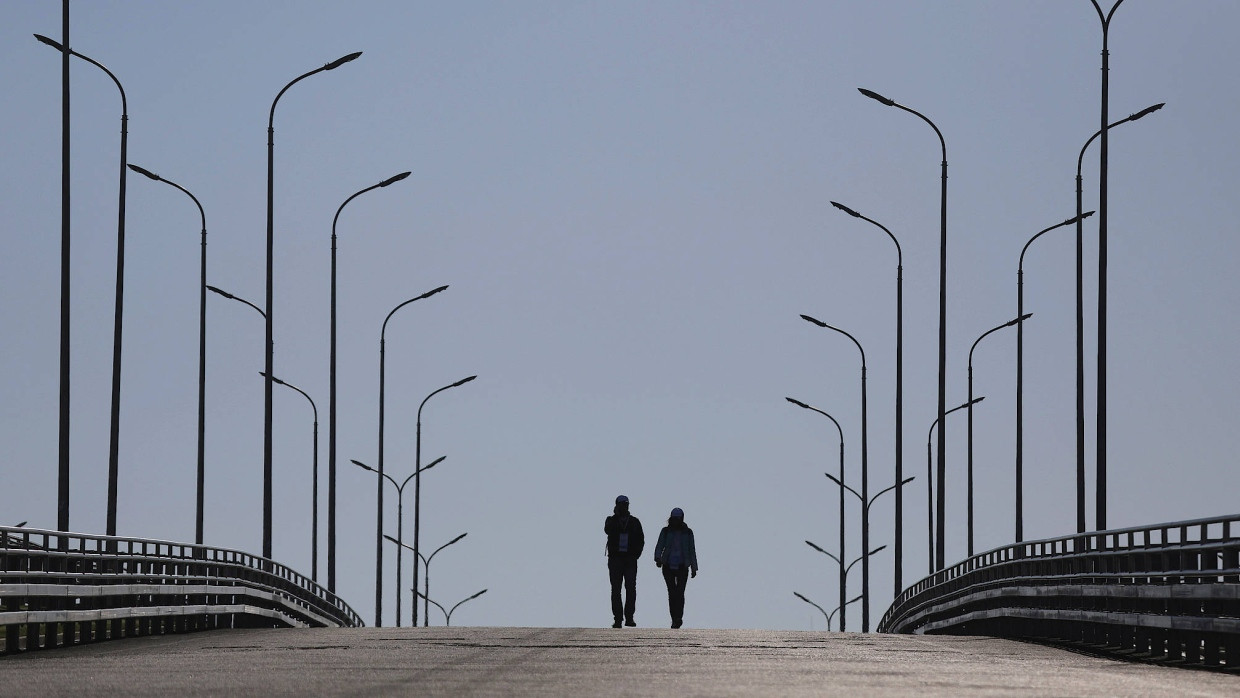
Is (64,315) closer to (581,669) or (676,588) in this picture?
(676,588)

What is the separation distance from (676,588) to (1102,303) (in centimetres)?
725

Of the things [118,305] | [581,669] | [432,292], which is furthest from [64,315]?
[432,292]

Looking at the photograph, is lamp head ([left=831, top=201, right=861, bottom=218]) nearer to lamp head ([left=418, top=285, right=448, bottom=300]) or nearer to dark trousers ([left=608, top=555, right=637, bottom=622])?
lamp head ([left=418, top=285, right=448, bottom=300])

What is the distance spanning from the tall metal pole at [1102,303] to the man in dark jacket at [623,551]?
6.25 meters

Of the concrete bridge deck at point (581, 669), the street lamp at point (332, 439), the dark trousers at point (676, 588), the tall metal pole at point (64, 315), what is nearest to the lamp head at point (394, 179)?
the street lamp at point (332, 439)

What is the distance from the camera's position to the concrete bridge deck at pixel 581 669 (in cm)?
1493

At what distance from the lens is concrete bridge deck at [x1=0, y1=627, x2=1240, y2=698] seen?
14930mm

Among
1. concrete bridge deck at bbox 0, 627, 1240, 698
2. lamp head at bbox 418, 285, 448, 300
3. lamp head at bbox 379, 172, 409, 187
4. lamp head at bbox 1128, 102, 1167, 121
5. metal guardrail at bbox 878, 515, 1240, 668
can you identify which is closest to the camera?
concrete bridge deck at bbox 0, 627, 1240, 698

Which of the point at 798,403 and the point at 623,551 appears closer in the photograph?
the point at 623,551

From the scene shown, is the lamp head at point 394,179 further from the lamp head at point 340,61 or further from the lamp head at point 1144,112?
the lamp head at point 1144,112

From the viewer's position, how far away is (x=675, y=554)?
3231cm

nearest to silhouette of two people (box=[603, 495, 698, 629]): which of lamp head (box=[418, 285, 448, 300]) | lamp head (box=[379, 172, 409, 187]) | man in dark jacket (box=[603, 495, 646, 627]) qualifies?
man in dark jacket (box=[603, 495, 646, 627])

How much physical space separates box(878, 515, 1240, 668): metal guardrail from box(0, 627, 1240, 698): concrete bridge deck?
46 centimetres

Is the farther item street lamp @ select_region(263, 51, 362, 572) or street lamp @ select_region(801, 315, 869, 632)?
street lamp @ select_region(801, 315, 869, 632)
